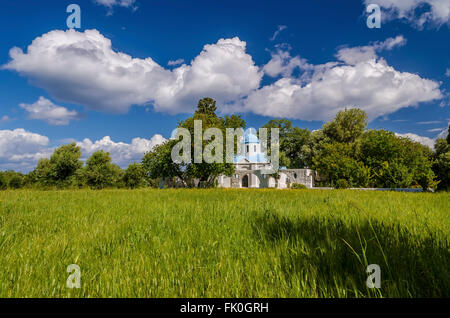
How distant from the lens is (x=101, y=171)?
3491 cm

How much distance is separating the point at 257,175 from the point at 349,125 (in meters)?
19.7

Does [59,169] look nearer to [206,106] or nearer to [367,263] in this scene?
[206,106]

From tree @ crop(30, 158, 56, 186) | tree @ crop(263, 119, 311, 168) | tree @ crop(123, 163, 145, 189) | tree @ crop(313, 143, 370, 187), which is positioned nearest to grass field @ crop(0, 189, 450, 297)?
tree @ crop(313, 143, 370, 187)

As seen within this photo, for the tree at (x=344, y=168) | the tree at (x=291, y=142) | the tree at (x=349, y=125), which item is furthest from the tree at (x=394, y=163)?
the tree at (x=291, y=142)

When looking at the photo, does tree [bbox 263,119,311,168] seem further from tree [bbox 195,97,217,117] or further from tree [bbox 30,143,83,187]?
tree [bbox 30,143,83,187]

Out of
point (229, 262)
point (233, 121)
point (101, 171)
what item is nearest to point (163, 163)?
point (101, 171)

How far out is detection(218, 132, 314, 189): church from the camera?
4231cm

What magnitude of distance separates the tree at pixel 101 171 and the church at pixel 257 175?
A: 689 inches

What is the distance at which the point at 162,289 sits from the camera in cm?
174

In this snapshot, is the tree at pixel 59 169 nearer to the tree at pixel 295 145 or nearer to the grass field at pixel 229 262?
the grass field at pixel 229 262

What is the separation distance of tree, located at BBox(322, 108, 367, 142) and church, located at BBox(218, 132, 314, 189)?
8641 mm

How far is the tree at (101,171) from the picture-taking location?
33719 millimetres
